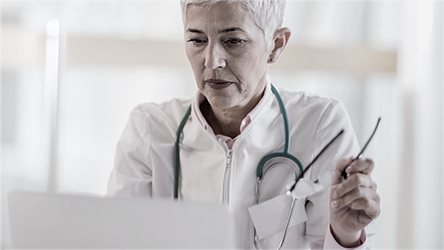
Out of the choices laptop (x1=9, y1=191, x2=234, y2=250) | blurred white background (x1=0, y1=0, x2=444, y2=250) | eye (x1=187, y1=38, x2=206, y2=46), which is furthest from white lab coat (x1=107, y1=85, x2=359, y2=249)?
blurred white background (x1=0, y1=0, x2=444, y2=250)

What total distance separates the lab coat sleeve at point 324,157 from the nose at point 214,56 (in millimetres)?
326

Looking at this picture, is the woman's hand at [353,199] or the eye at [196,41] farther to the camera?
the eye at [196,41]

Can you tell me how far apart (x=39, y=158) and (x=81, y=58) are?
53 centimetres

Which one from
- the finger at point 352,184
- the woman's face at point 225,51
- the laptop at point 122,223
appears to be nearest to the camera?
the laptop at point 122,223

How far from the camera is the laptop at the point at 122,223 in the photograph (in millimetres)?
559

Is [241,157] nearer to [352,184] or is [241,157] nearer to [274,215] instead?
[274,215]

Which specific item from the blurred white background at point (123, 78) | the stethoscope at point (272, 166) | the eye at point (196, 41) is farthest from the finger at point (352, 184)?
the blurred white background at point (123, 78)

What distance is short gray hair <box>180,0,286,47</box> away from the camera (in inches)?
39.4

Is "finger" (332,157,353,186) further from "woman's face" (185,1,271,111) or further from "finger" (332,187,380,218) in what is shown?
"woman's face" (185,1,271,111)

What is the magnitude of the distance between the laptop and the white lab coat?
0.50 meters

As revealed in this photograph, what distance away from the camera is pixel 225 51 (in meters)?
1.03

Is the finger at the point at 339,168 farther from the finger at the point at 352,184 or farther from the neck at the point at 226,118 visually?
the neck at the point at 226,118

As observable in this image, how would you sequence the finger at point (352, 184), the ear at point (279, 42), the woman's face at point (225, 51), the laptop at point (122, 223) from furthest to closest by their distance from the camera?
the ear at point (279, 42) → the woman's face at point (225, 51) → the finger at point (352, 184) → the laptop at point (122, 223)

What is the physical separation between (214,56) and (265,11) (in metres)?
0.17
